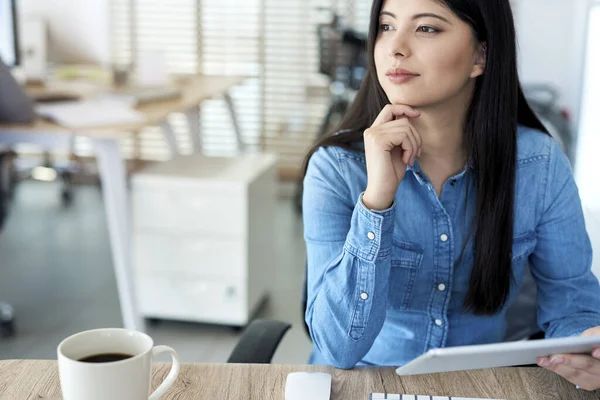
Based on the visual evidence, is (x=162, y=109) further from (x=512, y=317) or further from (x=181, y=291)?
(x=512, y=317)

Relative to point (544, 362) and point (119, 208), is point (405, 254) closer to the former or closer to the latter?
point (544, 362)

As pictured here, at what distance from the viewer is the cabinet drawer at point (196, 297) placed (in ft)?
8.55

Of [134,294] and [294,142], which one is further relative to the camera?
[294,142]

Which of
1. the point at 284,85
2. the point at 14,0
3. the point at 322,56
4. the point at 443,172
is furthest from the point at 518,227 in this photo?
the point at 284,85

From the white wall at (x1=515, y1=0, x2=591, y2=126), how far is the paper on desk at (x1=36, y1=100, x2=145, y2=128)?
7.89ft

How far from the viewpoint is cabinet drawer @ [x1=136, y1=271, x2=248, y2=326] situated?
2.61m

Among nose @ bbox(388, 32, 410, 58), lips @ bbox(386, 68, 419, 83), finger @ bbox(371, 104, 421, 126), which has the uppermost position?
nose @ bbox(388, 32, 410, 58)

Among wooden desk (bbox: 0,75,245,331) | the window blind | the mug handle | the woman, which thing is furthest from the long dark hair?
the window blind

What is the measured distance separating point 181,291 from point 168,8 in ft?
7.62

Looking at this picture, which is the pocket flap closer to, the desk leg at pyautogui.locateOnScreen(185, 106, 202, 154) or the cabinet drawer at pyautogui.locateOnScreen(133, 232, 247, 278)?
the cabinet drawer at pyautogui.locateOnScreen(133, 232, 247, 278)

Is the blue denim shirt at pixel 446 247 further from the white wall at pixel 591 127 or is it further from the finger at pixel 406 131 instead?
the white wall at pixel 591 127

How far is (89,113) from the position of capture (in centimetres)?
254

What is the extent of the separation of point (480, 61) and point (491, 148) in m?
0.14

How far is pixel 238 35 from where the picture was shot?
444 centimetres
